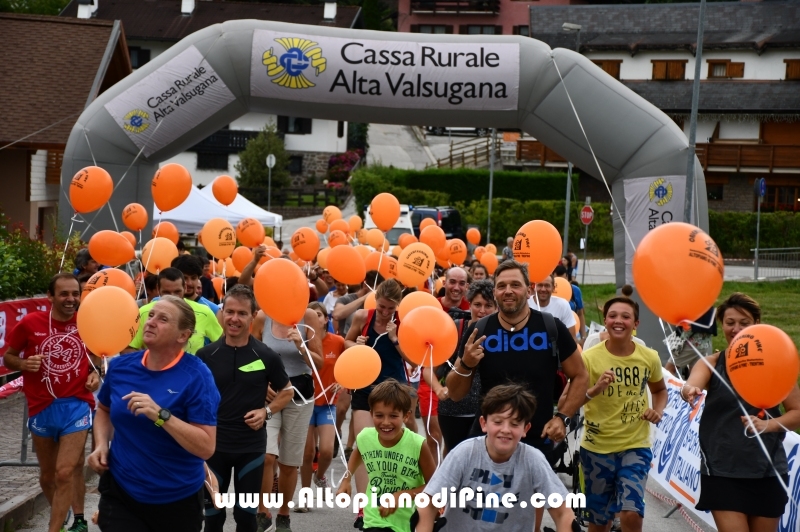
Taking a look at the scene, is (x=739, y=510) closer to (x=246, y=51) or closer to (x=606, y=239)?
(x=246, y=51)

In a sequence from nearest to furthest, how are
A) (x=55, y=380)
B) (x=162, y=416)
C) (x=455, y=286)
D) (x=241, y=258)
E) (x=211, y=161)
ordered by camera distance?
(x=162, y=416) < (x=55, y=380) < (x=455, y=286) < (x=241, y=258) < (x=211, y=161)

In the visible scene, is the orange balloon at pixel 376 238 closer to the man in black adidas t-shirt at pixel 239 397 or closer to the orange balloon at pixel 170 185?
the orange balloon at pixel 170 185

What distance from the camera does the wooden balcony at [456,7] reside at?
2810 inches

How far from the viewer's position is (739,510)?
19.7ft

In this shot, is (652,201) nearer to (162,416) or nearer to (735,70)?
(162,416)

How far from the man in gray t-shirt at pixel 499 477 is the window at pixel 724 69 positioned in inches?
1964

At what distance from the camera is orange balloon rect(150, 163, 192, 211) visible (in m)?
12.2

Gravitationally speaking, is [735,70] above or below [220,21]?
below

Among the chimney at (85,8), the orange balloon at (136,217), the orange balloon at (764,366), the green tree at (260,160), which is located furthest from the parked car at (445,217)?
the chimney at (85,8)

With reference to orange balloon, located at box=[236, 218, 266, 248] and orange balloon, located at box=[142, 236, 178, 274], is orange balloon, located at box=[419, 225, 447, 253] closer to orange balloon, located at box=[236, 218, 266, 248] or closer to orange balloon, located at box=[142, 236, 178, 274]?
orange balloon, located at box=[236, 218, 266, 248]

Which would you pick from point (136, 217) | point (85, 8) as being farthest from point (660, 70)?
point (136, 217)

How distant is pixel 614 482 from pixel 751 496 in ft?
3.57

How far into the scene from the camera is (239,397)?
262 inches

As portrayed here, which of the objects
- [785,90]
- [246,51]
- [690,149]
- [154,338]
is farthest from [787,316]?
[785,90]
